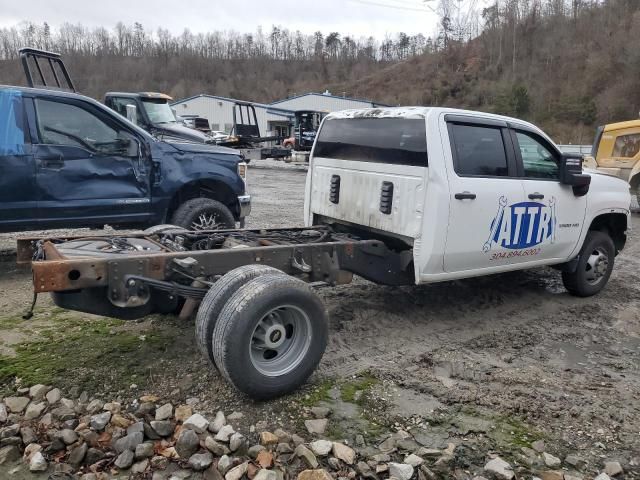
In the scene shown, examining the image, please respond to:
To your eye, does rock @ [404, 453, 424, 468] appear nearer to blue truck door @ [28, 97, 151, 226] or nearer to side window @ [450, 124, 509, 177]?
side window @ [450, 124, 509, 177]

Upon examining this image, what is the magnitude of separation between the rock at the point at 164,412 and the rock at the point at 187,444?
33cm

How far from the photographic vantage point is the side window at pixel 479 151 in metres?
4.86

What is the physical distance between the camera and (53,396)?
143 inches

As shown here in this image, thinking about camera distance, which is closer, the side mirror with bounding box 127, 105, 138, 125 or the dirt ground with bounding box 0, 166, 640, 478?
the dirt ground with bounding box 0, 166, 640, 478

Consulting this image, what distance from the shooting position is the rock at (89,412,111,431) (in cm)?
Result: 331

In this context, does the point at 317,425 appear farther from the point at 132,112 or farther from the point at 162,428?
the point at 132,112

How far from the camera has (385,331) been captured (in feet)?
16.6

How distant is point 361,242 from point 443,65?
68308mm

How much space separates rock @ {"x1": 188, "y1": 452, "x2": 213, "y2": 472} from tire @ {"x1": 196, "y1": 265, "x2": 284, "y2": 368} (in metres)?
0.67

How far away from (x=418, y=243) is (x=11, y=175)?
14.1 ft

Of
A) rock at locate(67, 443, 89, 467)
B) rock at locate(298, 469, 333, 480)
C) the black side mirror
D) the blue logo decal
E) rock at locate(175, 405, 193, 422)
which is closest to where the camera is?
rock at locate(298, 469, 333, 480)

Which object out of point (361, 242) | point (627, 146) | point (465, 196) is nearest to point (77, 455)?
point (361, 242)

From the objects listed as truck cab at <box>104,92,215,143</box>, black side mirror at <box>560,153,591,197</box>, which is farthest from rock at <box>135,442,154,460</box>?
truck cab at <box>104,92,215,143</box>

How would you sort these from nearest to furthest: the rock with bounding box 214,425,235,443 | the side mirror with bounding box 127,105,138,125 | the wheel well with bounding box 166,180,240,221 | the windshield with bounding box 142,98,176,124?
the rock with bounding box 214,425,235,443 → the wheel well with bounding box 166,180,240,221 → the side mirror with bounding box 127,105,138,125 → the windshield with bounding box 142,98,176,124
